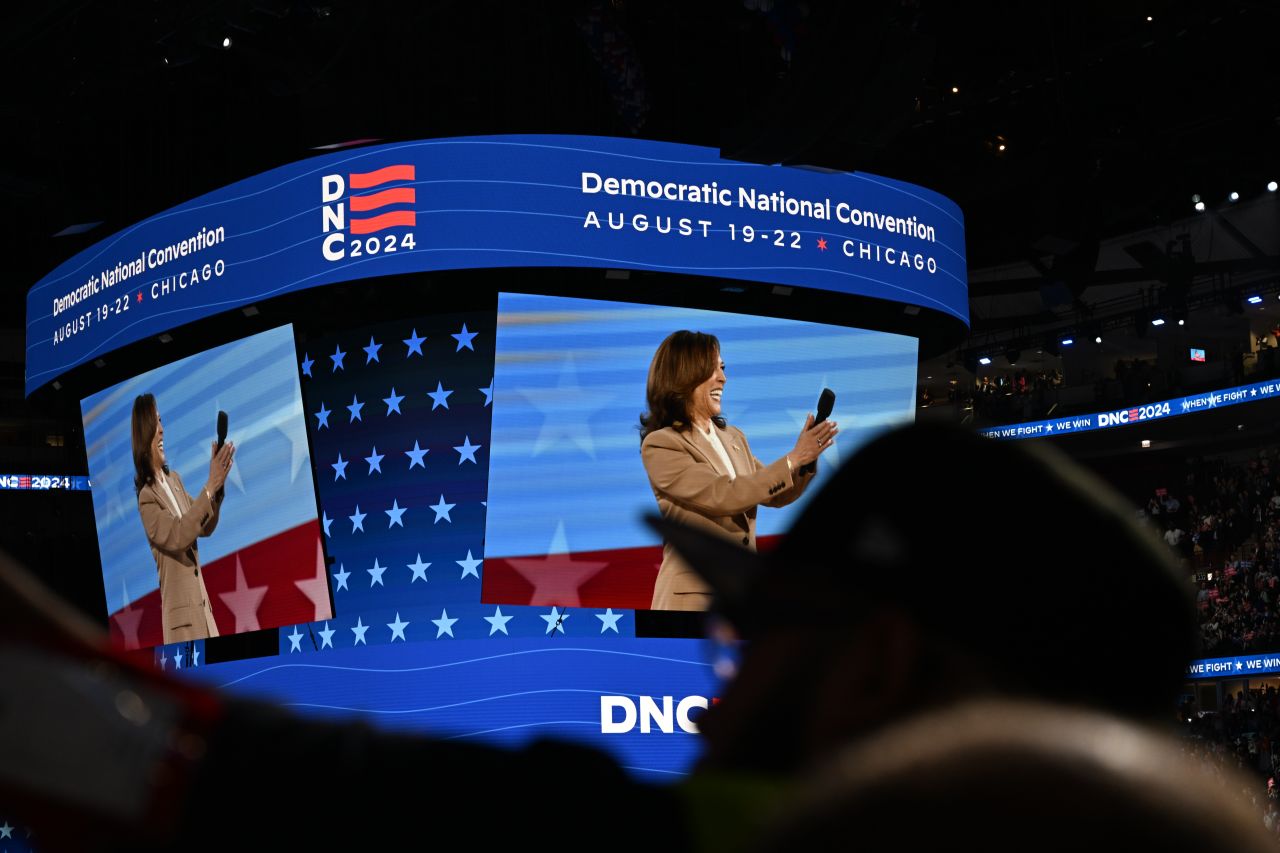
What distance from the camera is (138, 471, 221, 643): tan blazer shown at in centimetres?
1295

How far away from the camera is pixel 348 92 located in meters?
13.2

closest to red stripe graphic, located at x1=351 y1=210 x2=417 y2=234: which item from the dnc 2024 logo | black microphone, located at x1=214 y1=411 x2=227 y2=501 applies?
the dnc 2024 logo

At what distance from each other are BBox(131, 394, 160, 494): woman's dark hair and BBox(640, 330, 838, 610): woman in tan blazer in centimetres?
480

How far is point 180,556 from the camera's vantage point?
519 inches

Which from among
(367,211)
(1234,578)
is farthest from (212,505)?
(1234,578)

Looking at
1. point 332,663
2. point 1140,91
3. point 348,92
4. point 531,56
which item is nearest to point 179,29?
point 348,92

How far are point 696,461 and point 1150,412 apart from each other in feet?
50.8

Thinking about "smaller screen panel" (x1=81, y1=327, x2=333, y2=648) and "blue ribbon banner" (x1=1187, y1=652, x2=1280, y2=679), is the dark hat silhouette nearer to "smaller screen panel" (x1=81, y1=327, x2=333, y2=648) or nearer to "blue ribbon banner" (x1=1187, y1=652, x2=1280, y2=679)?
"smaller screen panel" (x1=81, y1=327, x2=333, y2=648)

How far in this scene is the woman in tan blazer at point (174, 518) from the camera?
1291cm

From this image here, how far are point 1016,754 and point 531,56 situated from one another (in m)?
13.8

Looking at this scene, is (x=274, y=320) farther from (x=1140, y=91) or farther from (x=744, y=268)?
(x=1140, y=91)

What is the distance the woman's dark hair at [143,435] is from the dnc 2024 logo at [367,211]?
110 inches

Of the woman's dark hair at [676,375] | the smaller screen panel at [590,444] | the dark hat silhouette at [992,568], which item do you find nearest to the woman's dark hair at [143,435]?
the smaller screen panel at [590,444]

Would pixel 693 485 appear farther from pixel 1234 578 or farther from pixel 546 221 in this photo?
pixel 1234 578
